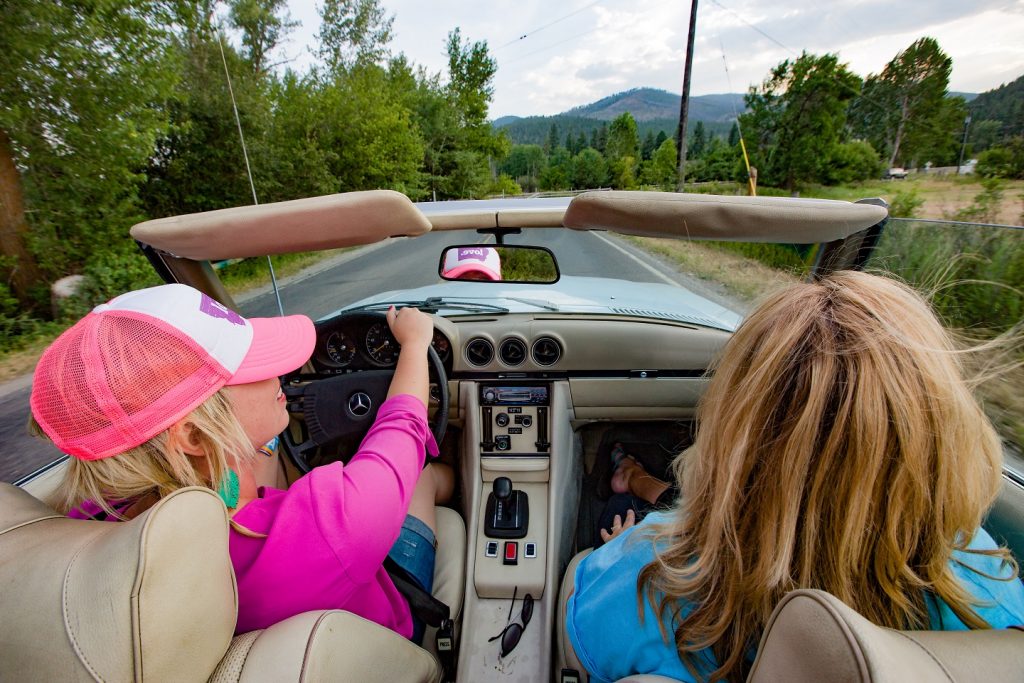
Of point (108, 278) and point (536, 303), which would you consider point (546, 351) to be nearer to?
point (536, 303)

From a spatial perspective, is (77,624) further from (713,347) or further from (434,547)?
(713,347)

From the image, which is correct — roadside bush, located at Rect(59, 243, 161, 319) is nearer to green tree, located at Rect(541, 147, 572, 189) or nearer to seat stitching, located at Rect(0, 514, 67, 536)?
seat stitching, located at Rect(0, 514, 67, 536)

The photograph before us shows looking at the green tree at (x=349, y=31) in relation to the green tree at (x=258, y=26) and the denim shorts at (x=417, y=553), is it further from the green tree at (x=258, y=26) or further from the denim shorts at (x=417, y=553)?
the denim shorts at (x=417, y=553)

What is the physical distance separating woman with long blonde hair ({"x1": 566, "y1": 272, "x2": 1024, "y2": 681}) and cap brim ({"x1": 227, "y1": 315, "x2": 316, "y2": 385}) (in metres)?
1.13

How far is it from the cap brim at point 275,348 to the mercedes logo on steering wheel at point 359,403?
1.81 ft

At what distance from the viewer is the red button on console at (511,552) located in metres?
2.38

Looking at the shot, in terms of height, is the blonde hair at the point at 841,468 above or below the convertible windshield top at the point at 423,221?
below

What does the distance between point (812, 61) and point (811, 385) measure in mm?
28033

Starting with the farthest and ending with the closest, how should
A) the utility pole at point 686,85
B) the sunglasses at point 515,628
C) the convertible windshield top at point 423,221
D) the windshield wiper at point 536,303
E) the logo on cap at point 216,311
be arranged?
the utility pole at point 686,85 < the windshield wiper at point 536,303 < the sunglasses at point 515,628 < the convertible windshield top at point 423,221 < the logo on cap at point 216,311

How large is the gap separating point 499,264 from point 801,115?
27.3 metres

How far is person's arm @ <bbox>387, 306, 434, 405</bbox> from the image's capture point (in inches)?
65.5

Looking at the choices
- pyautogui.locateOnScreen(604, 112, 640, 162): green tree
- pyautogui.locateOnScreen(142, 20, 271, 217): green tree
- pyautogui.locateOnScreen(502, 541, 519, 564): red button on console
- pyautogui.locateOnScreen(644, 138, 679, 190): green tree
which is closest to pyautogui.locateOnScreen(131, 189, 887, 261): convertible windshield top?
pyautogui.locateOnScreen(502, 541, 519, 564): red button on console

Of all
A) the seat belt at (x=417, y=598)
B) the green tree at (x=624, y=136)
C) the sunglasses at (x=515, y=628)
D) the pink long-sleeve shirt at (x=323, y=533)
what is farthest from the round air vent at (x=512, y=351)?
the green tree at (x=624, y=136)

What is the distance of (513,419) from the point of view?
2.79m
